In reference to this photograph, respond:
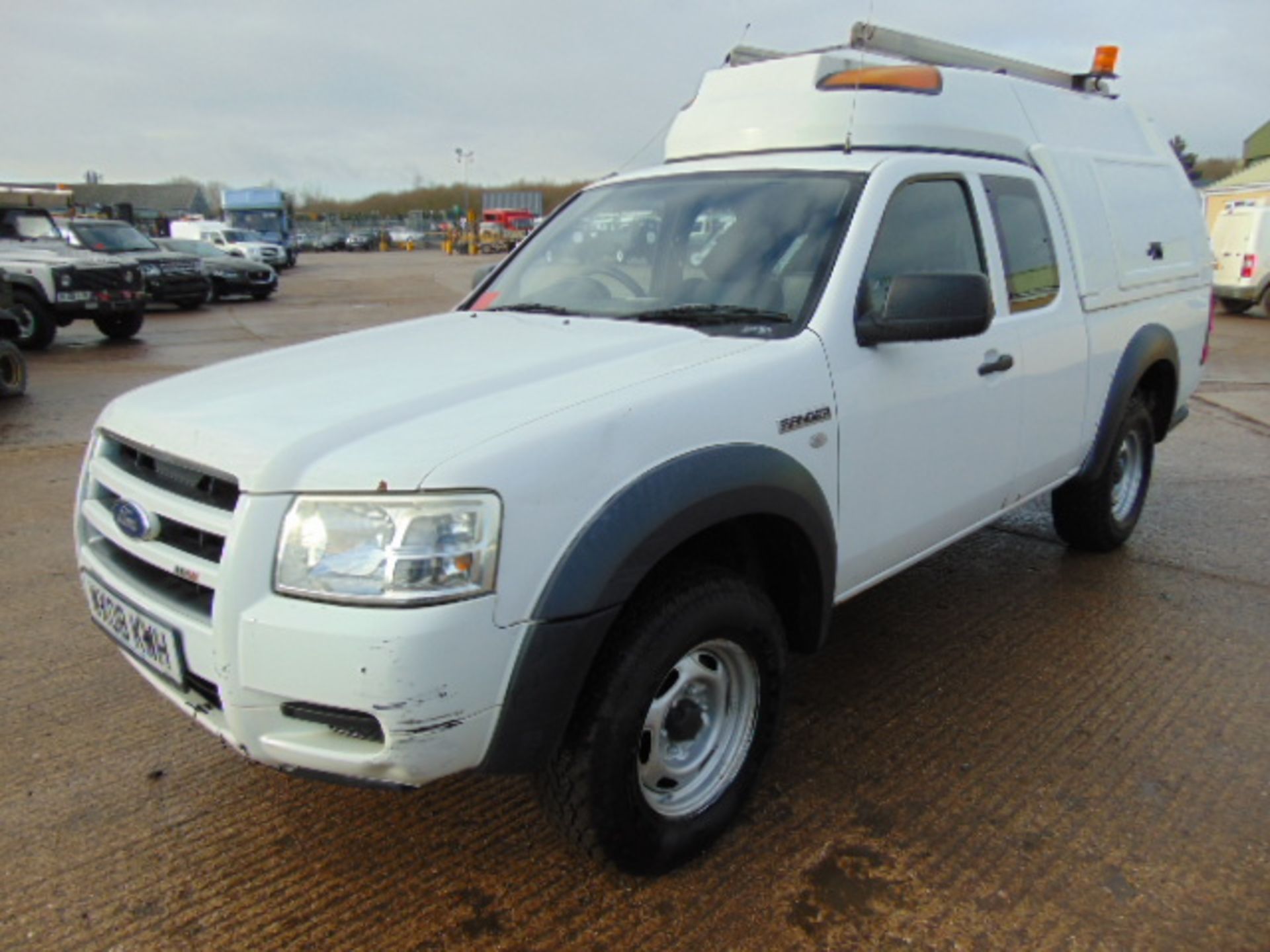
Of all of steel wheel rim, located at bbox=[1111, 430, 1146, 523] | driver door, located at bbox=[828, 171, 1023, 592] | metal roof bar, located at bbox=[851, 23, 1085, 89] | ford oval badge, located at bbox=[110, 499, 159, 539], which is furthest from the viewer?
steel wheel rim, located at bbox=[1111, 430, 1146, 523]

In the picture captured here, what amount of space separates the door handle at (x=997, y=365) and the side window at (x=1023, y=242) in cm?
23

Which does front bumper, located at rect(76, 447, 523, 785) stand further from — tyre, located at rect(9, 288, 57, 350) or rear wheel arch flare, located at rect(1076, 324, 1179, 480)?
tyre, located at rect(9, 288, 57, 350)

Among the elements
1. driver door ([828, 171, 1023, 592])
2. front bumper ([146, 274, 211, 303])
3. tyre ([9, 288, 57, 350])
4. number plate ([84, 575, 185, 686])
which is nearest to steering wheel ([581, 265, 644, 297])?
driver door ([828, 171, 1023, 592])

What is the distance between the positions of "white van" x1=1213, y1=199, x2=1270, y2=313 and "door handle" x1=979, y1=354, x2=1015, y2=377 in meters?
15.7

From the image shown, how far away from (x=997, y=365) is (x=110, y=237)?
16864mm

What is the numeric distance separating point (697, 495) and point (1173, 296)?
3.60m

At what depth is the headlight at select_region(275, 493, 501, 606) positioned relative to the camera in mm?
1886

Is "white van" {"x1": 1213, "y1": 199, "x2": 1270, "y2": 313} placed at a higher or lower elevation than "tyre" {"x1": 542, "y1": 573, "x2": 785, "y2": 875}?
higher

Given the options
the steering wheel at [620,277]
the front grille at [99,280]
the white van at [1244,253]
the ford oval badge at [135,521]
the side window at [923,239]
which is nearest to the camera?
the ford oval badge at [135,521]

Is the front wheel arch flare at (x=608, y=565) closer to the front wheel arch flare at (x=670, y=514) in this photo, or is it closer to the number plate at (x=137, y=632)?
the front wheel arch flare at (x=670, y=514)

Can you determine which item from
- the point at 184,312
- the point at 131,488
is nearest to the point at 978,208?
the point at 131,488

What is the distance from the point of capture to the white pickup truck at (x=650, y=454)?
193 centimetres

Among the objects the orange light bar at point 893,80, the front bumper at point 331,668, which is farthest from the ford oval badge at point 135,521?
the orange light bar at point 893,80

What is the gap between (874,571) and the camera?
120 inches
